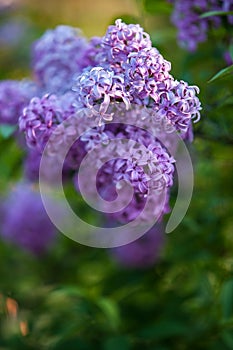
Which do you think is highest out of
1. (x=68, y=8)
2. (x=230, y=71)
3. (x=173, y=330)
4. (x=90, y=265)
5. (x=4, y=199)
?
(x=68, y=8)

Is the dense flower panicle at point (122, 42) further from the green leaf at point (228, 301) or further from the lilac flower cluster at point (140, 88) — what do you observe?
the green leaf at point (228, 301)

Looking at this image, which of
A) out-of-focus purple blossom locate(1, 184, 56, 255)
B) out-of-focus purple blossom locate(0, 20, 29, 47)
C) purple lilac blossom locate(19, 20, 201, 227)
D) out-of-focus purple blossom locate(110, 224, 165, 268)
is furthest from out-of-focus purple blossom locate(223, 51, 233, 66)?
out-of-focus purple blossom locate(0, 20, 29, 47)

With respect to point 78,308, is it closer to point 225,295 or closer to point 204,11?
point 225,295

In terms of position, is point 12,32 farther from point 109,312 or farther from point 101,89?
point 101,89

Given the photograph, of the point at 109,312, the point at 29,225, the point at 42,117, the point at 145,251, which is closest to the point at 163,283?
the point at 145,251

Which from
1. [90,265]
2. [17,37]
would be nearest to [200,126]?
[90,265]

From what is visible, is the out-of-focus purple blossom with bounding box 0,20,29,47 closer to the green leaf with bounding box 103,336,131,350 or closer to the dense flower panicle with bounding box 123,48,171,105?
the green leaf with bounding box 103,336,131,350
